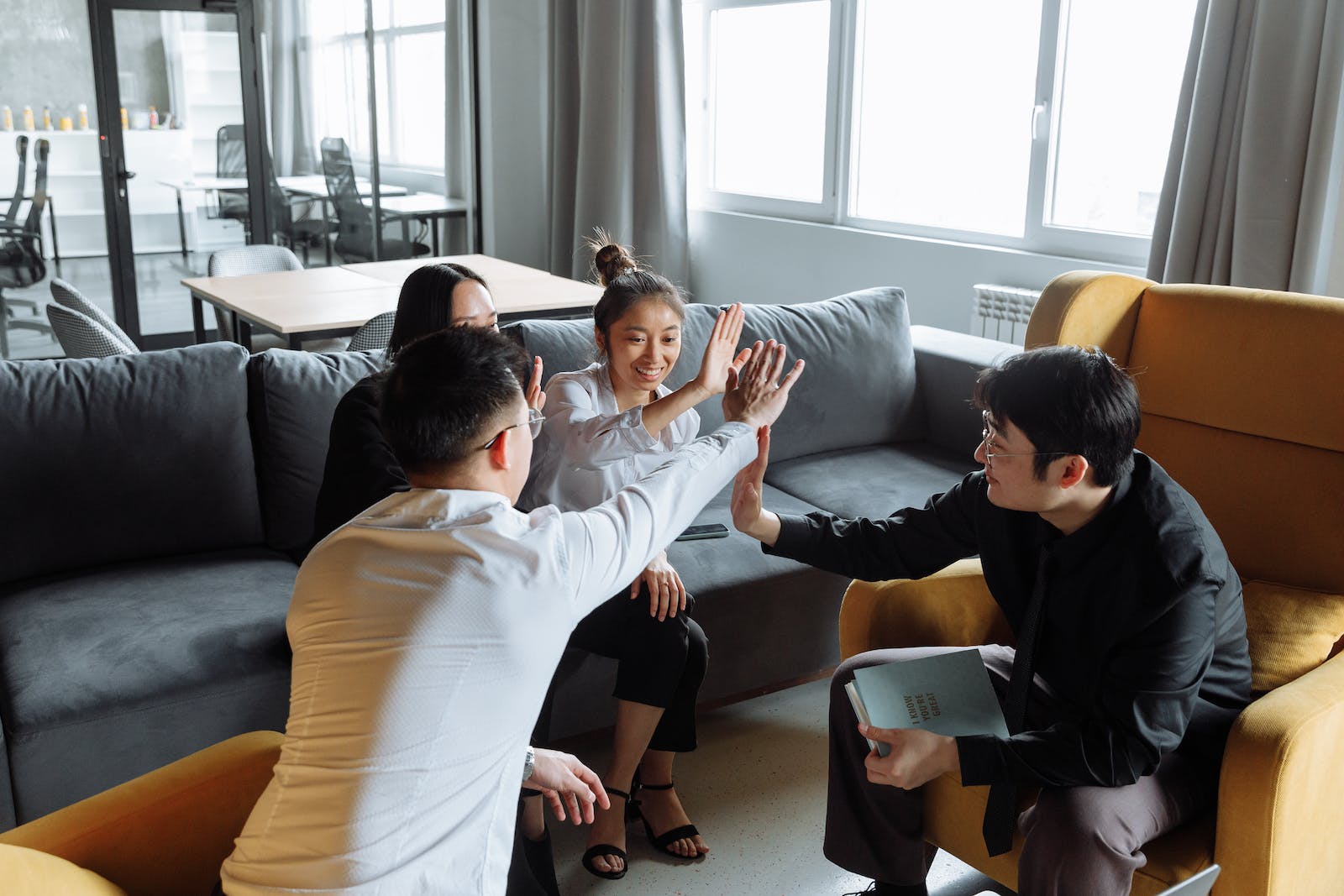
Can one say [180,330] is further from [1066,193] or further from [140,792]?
[140,792]

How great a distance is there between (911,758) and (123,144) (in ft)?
18.8

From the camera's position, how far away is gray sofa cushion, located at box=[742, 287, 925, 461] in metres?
3.14

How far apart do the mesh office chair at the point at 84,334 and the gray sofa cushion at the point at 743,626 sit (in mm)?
1732

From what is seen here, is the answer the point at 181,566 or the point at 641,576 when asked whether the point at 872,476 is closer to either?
the point at 641,576

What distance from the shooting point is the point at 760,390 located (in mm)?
1723

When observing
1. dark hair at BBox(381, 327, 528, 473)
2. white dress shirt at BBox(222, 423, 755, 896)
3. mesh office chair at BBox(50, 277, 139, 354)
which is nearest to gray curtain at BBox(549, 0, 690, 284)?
mesh office chair at BBox(50, 277, 139, 354)

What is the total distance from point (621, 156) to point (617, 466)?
3.81 m

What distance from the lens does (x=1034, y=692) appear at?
172 centimetres

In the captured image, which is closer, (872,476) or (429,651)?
(429,651)

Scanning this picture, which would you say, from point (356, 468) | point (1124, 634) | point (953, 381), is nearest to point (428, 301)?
point (356, 468)

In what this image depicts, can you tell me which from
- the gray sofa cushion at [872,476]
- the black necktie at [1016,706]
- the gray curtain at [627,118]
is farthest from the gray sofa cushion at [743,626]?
the gray curtain at [627,118]

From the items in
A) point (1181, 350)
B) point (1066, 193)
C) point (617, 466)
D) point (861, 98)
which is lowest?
point (617, 466)

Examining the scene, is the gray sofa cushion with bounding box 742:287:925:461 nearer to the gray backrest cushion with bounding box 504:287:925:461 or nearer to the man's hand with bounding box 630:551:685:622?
the gray backrest cushion with bounding box 504:287:925:461

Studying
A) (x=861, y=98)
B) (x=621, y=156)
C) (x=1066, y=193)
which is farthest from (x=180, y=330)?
(x=1066, y=193)
